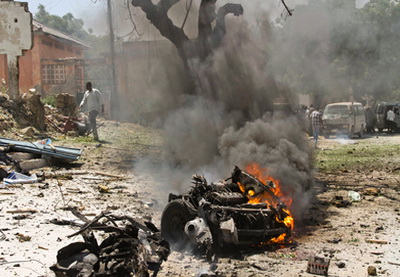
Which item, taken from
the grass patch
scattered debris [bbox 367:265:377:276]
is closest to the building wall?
the grass patch

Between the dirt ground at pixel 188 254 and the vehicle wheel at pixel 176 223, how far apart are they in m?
0.26

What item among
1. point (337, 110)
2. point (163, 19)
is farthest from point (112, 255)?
point (337, 110)

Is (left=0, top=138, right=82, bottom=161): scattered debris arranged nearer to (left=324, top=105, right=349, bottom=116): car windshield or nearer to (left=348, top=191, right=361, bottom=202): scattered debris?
(left=348, top=191, right=361, bottom=202): scattered debris

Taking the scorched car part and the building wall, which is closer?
the scorched car part

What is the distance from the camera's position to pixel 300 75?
34.4 meters

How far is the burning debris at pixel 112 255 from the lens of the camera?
15.9 ft

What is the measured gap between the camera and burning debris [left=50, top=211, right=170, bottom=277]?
4.85 meters

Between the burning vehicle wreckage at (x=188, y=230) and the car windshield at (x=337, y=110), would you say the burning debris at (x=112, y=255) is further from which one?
the car windshield at (x=337, y=110)

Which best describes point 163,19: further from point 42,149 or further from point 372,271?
point 372,271

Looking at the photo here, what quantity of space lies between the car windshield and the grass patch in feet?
22.9

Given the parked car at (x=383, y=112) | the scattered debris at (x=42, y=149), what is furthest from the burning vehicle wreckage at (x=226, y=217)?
the parked car at (x=383, y=112)

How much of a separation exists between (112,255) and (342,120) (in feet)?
83.7

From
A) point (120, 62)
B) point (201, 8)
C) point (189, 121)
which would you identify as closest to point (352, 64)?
point (120, 62)

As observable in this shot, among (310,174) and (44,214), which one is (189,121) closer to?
(310,174)
